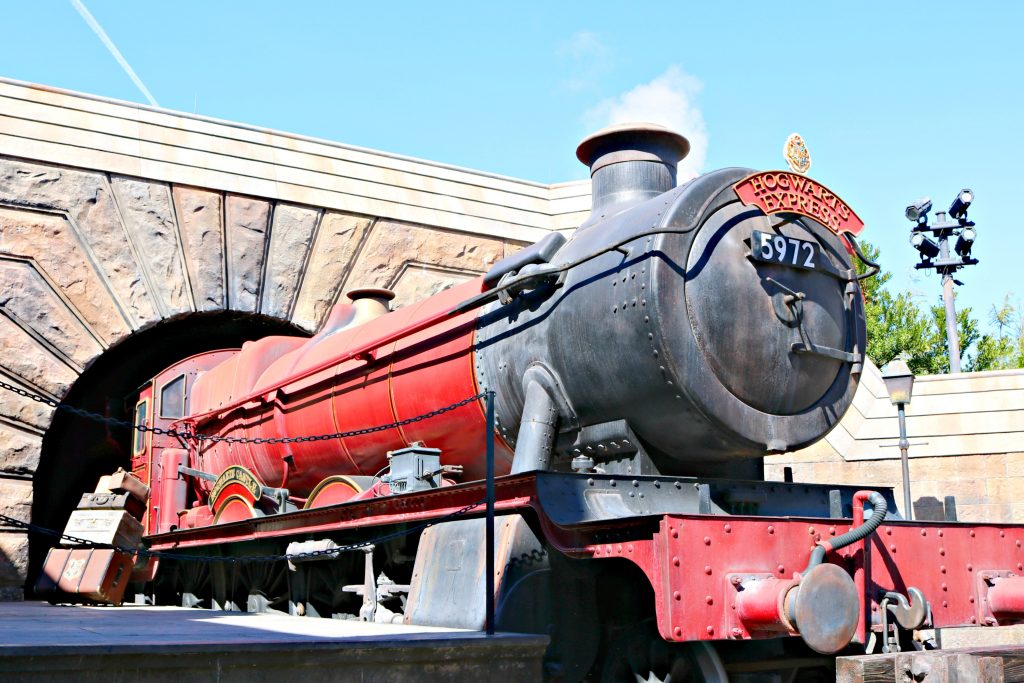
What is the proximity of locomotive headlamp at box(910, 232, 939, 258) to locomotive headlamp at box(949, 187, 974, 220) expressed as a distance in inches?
22.3

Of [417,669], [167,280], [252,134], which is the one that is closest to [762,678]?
[417,669]

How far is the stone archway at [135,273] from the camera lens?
12000mm

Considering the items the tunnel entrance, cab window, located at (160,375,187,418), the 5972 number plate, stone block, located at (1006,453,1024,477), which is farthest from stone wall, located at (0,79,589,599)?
the 5972 number plate

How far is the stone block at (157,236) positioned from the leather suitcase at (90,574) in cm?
396

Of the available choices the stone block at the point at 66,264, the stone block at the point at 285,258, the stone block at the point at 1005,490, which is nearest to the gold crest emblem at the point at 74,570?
the stone block at the point at 66,264

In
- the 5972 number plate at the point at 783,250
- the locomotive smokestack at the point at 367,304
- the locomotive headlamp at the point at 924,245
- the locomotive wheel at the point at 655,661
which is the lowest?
the locomotive wheel at the point at 655,661

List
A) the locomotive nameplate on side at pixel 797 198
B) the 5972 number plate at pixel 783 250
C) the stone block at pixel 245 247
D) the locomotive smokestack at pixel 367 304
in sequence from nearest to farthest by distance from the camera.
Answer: the 5972 number plate at pixel 783 250
the locomotive nameplate on side at pixel 797 198
the locomotive smokestack at pixel 367 304
the stone block at pixel 245 247

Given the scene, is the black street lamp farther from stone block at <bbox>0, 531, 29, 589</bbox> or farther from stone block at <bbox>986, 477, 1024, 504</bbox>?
stone block at <bbox>0, 531, 29, 589</bbox>

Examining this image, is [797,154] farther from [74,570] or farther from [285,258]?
[285,258]

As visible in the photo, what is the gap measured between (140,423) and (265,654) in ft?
26.2

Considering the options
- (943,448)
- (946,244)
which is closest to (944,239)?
(946,244)

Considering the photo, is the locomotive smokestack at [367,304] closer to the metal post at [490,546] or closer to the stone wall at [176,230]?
the metal post at [490,546]

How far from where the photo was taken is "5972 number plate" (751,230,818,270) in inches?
201

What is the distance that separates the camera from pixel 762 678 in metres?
4.75
